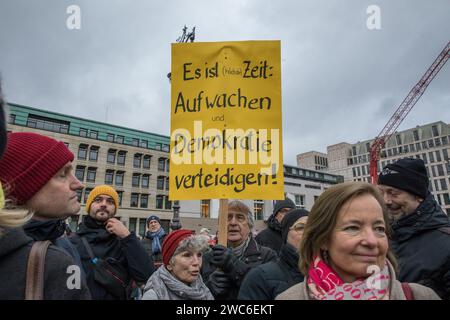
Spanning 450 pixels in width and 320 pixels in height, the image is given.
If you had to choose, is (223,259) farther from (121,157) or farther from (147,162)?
(147,162)

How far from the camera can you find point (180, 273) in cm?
296

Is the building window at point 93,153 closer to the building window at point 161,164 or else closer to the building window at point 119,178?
the building window at point 119,178

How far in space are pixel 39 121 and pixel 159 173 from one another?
689 inches

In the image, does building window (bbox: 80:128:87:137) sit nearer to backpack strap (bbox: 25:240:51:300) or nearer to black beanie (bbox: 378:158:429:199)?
black beanie (bbox: 378:158:429:199)

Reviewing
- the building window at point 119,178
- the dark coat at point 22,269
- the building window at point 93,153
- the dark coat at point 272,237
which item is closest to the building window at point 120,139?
the building window at point 93,153

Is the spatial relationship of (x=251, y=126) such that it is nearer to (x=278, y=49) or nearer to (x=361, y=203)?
(x=278, y=49)

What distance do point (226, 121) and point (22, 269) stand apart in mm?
2147

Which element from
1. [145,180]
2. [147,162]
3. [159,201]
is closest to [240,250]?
[145,180]

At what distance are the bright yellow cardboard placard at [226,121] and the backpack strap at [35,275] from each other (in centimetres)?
A: 172

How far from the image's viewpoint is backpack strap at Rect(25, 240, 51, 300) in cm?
124

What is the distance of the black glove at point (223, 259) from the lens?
107 inches

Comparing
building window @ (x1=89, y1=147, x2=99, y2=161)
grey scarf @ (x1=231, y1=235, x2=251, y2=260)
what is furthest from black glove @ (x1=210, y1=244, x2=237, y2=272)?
building window @ (x1=89, y1=147, x2=99, y2=161)

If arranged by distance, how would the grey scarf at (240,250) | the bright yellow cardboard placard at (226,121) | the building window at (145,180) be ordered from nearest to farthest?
1. the bright yellow cardboard placard at (226,121)
2. the grey scarf at (240,250)
3. the building window at (145,180)
